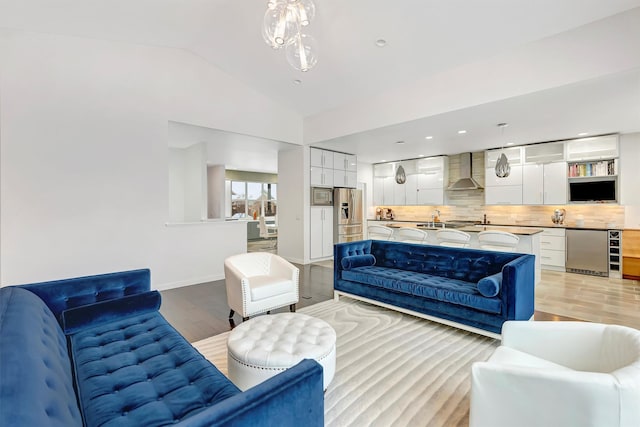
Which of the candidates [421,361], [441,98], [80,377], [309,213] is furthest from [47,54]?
[421,361]

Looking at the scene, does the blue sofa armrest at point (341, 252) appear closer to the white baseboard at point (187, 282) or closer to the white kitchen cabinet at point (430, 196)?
the white baseboard at point (187, 282)

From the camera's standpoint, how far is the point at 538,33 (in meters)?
→ 3.31

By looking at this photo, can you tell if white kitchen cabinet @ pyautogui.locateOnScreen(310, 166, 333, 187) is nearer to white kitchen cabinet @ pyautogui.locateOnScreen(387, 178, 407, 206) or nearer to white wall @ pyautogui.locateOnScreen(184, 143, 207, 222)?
white wall @ pyautogui.locateOnScreen(184, 143, 207, 222)

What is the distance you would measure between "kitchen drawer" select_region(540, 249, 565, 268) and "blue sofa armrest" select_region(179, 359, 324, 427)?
6801 millimetres

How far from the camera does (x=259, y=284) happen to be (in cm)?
318

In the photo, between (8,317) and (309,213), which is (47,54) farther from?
(309,213)

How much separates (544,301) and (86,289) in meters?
5.13

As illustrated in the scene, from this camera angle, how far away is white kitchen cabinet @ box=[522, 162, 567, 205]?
20.2 feet

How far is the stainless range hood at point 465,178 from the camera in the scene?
296 inches

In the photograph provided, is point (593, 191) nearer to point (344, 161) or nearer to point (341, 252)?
point (344, 161)

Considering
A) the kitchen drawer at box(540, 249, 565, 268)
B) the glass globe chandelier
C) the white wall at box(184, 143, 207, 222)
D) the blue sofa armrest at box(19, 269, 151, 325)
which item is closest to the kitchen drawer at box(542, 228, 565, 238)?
the kitchen drawer at box(540, 249, 565, 268)

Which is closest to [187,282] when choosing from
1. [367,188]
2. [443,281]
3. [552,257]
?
[443,281]

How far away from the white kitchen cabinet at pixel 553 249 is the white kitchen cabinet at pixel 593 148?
148 centimetres

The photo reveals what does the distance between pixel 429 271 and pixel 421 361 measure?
1.44 metres
